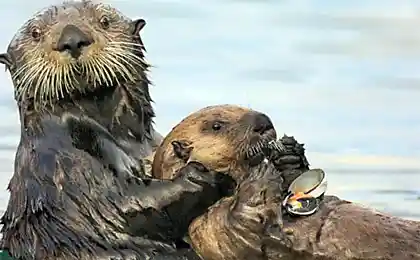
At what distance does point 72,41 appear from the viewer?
6.86m

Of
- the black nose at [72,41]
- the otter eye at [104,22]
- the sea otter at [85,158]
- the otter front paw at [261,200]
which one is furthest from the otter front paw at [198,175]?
the otter eye at [104,22]

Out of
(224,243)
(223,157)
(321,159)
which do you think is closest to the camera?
(224,243)

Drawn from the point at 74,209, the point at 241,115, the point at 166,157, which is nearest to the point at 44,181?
the point at 74,209

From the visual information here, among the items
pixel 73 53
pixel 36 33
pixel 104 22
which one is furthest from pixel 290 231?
pixel 36 33

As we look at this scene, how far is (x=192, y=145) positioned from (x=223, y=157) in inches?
6.8

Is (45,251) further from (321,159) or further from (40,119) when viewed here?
(321,159)

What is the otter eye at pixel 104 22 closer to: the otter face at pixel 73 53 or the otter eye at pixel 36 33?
the otter face at pixel 73 53

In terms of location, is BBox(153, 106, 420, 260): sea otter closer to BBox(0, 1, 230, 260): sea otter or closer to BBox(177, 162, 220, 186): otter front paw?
BBox(177, 162, 220, 186): otter front paw

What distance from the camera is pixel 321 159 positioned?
39.2ft

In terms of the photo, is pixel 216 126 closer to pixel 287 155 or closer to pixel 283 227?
pixel 287 155

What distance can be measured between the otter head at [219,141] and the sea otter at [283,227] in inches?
0.7

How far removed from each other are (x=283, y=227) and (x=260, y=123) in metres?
0.67

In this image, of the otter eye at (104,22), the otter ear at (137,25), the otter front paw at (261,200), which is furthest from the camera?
the otter ear at (137,25)

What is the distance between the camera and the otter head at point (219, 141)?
6.68 m
